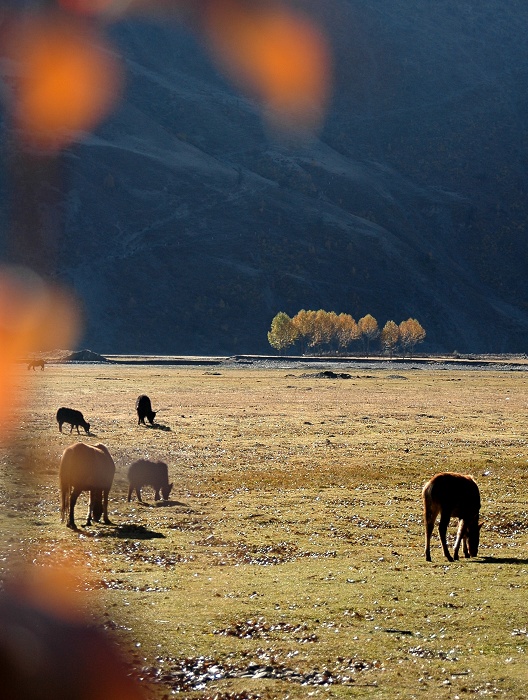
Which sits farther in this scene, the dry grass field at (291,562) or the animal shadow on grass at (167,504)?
the animal shadow on grass at (167,504)

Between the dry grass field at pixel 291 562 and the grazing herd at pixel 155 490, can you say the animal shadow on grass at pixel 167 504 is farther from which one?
the grazing herd at pixel 155 490

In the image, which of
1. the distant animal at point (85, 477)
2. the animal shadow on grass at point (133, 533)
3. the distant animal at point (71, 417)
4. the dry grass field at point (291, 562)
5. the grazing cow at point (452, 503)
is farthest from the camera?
the distant animal at point (71, 417)

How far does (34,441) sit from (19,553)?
2297cm

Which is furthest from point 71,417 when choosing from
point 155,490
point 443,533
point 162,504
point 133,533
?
point 443,533

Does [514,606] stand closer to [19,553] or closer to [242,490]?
[19,553]

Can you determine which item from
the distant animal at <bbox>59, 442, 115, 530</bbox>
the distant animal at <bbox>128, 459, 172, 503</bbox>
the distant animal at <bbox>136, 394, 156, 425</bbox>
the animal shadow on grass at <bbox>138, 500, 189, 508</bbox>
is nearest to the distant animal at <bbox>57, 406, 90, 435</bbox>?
the distant animal at <bbox>136, 394, 156, 425</bbox>

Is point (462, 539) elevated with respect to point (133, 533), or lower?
elevated

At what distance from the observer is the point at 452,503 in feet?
69.9

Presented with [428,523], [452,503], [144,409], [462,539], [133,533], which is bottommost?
[133,533]

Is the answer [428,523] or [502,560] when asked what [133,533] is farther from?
[502,560]

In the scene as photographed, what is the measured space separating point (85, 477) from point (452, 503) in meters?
9.62

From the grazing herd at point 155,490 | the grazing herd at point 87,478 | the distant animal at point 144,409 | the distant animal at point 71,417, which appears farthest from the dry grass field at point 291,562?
the distant animal at point 144,409

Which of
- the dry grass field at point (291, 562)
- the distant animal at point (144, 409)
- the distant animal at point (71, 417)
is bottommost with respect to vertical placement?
the dry grass field at point (291, 562)

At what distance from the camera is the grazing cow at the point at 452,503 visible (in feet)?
69.7
